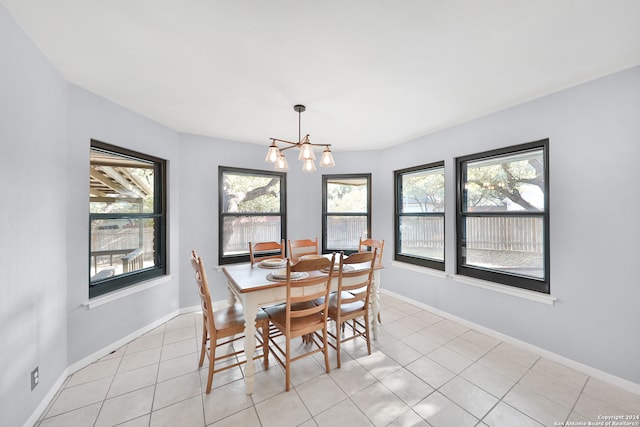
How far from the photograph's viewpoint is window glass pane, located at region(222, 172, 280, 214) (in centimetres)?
377

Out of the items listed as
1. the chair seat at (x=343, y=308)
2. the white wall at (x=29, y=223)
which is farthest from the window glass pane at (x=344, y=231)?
the white wall at (x=29, y=223)

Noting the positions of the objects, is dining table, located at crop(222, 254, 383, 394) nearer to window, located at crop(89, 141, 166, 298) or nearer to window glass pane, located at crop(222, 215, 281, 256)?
window, located at crop(89, 141, 166, 298)

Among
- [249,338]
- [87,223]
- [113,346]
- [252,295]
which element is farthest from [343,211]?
[113,346]

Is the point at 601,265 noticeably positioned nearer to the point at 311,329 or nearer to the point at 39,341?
the point at 311,329

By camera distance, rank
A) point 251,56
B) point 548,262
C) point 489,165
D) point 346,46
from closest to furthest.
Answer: point 346,46
point 251,56
point 548,262
point 489,165

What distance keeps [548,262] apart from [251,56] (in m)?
3.20

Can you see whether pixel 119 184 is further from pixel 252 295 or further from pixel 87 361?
pixel 252 295

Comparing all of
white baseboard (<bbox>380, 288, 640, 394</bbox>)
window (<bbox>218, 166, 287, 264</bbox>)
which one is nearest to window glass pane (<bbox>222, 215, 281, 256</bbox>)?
window (<bbox>218, 166, 287, 264</bbox>)

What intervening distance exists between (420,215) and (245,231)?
2735 millimetres

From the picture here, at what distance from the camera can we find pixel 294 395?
6.10ft

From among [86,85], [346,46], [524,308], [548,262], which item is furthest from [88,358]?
[548,262]

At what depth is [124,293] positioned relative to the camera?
8.43 ft

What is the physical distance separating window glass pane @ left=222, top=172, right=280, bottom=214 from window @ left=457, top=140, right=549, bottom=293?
9.07 feet

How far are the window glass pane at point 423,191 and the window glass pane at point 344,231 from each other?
32.5 inches
